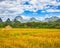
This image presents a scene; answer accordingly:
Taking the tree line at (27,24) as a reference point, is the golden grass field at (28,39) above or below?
below

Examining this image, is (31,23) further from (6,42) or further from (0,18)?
(6,42)

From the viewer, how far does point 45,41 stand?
3.89m

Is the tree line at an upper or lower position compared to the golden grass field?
upper

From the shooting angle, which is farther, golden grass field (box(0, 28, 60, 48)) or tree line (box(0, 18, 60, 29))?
tree line (box(0, 18, 60, 29))

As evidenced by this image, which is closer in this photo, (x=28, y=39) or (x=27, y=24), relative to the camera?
(x=28, y=39)

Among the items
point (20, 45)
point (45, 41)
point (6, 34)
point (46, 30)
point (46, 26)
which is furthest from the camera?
point (46, 26)

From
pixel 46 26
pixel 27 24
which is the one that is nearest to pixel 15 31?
pixel 27 24

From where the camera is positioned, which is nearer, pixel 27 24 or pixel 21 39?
pixel 21 39

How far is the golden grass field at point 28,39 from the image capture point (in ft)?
12.1

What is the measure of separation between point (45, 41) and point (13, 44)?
2.24 ft

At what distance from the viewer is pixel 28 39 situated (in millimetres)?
4051

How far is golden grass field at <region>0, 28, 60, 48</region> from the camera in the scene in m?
3.68

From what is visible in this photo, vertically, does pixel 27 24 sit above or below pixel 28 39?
above

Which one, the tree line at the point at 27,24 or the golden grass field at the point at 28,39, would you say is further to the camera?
the tree line at the point at 27,24
